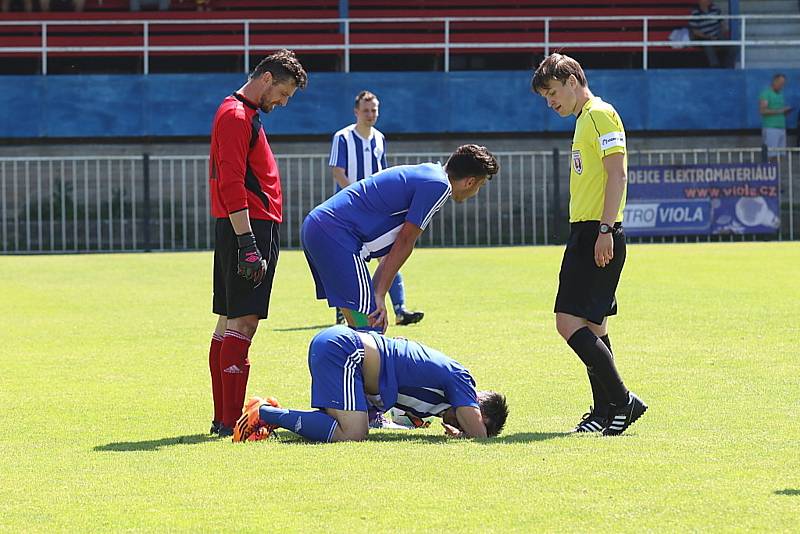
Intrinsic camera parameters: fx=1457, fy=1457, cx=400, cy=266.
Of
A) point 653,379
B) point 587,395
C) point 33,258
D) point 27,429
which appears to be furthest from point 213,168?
point 33,258

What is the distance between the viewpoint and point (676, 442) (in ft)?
22.4

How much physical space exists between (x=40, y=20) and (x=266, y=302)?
22.7 m

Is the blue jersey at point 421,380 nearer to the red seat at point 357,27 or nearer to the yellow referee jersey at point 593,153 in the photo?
the yellow referee jersey at point 593,153

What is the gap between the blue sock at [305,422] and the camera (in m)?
7.11

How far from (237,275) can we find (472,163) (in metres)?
1.36

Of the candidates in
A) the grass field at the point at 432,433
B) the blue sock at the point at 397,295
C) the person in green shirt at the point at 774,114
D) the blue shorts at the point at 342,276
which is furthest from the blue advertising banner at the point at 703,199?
the blue shorts at the point at 342,276

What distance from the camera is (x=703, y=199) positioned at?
25.2m

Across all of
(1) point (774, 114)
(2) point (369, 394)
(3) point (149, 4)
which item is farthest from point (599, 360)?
(3) point (149, 4)

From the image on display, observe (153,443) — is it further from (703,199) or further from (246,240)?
(703,199)

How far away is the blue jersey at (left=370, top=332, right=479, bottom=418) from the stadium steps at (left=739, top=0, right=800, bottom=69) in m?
23.0

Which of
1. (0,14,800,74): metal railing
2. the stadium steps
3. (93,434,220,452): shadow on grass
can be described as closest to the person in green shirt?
(0,14,800,74): metal railing

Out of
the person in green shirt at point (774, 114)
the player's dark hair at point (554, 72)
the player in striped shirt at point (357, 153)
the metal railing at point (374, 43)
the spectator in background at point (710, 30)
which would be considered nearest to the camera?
the player's dark hair at point (554, 72)

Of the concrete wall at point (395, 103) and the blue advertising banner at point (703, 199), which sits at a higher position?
the concrete wall at point (395, 103)

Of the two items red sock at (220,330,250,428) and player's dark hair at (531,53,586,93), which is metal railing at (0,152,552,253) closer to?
red sock at (220,330,250,428)
